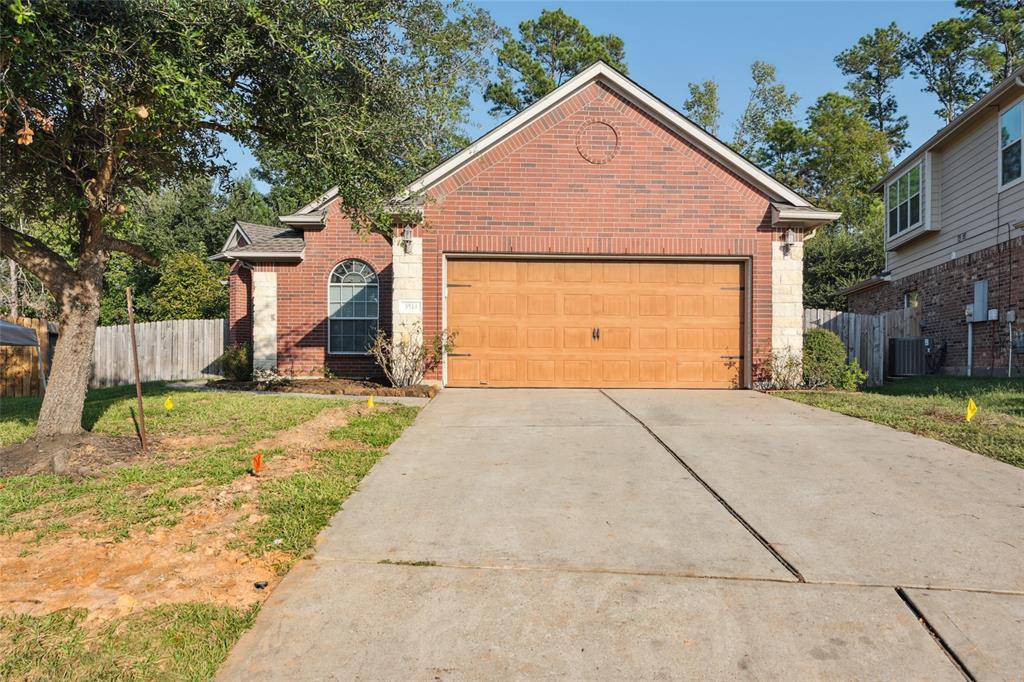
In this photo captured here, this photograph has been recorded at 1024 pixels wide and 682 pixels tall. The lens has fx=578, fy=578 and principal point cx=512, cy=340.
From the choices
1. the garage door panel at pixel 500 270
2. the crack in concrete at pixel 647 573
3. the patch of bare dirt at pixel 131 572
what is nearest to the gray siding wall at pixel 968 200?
the garage door panel at pixel 500 270

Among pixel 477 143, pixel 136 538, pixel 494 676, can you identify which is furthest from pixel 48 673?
pixel 477 143

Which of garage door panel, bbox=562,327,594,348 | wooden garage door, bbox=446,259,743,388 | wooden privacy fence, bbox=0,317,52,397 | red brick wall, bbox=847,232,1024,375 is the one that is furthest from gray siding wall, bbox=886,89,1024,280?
wooden privacy fence, bbox=0,317,52,397

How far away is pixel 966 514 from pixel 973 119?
15.9m

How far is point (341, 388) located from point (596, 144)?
683cm

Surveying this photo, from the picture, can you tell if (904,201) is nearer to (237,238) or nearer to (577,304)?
(577,304)

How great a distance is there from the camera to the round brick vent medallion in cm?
1139

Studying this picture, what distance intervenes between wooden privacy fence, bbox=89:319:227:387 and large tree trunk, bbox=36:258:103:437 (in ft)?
37.3

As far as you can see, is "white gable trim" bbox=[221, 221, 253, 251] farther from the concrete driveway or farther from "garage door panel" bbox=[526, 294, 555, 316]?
the concrete driveway

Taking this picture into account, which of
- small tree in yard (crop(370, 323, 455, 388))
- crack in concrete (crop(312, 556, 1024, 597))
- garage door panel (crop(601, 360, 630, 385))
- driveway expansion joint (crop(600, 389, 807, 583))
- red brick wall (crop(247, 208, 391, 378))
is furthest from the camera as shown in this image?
red brick wall (crop(247, 208, 391, 378))

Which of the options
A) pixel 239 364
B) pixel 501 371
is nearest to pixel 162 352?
pixel 239 364

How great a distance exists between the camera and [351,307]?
14.3 meters

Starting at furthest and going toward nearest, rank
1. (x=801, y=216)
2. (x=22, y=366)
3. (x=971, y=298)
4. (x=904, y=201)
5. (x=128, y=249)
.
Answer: (x=904, y=201) < (x=971, y=298) < (x=22, y=366) < (x=801, y=216) < (x=128, y=249)

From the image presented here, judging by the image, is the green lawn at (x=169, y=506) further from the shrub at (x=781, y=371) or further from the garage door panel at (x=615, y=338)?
the shrub at (x=781, y=371)

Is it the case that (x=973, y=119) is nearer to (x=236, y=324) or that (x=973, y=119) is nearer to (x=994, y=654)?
(x=994, y=654)
